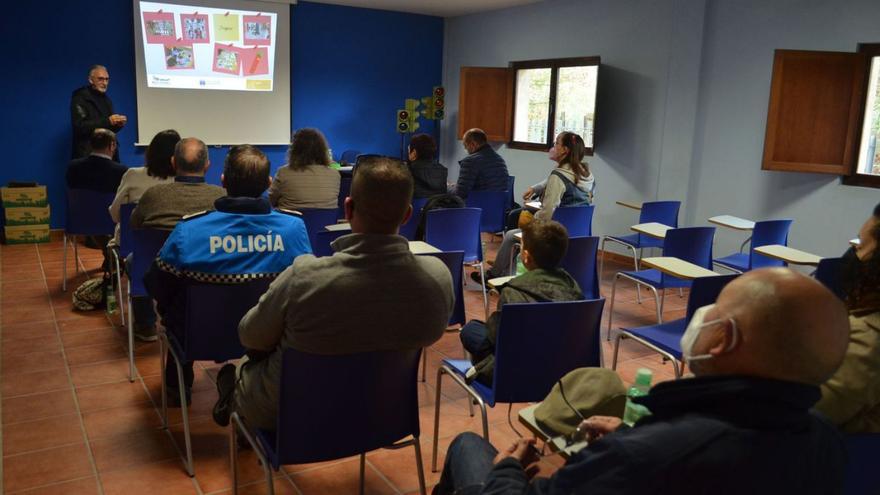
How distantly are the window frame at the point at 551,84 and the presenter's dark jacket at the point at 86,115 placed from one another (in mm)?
4541

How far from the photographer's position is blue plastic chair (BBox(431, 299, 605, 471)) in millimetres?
2301

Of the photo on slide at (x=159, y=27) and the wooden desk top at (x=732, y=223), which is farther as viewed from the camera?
the photo on slide at (x=159, y=27)

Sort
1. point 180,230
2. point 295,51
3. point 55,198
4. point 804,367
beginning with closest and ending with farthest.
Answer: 1. point 804,367
2. point 180,230
3. point 55,198
4. point 295,51

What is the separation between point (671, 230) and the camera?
13.4 ft

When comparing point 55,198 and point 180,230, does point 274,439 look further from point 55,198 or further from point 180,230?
point 55,198

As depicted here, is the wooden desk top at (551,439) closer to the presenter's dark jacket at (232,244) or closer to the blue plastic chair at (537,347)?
the blue plastic chair at (537,347)

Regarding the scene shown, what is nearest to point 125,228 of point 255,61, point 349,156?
point 255,61

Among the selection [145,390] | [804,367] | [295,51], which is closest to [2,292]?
[145,390]

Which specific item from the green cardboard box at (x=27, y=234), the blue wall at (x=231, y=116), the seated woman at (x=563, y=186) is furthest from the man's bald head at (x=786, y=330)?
the blue wall at (x=231, y=116)

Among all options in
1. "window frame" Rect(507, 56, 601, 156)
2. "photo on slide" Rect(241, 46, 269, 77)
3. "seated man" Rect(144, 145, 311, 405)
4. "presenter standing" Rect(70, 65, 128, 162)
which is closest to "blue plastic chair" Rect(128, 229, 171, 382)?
"seated man" Rect(144, 145, 311, 405)

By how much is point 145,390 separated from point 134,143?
508cm

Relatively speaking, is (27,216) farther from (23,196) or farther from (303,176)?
(303,176)

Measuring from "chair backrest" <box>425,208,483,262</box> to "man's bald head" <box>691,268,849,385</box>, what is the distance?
3359 millimetres

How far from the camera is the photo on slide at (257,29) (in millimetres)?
8047
